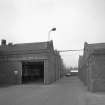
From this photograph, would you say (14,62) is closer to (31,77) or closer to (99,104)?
(31,77)

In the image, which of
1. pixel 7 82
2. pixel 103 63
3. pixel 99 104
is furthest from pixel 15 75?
pixel 99 104

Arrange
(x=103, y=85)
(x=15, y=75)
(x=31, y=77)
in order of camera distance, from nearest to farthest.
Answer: (x=103, y=85), (x=15, y=75), (x=31, y=77)

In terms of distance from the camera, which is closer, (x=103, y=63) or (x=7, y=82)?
(x=103, y=63)

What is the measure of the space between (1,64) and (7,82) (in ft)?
10.9

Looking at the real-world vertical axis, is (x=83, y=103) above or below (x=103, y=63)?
below

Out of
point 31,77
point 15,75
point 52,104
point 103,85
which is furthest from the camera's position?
point 31,77

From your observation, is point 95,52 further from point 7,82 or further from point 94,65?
point 7,82

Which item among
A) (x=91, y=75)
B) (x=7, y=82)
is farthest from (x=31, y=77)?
(x=91, y=75)

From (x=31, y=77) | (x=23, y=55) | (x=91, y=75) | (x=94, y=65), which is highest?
(x=23, y=55)

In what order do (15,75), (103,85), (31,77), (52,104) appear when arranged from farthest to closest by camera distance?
(31,77)
(15,75)
(103,85)
(52,104)

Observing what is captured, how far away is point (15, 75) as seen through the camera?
21.3m

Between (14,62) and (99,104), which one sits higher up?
(14,62)

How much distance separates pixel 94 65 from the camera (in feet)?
45.0

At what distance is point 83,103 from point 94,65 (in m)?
5.73
